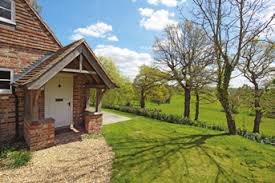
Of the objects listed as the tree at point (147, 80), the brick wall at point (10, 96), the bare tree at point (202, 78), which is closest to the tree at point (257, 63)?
the bare tree at point (202, 78)

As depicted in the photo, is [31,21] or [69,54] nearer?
[69,54]

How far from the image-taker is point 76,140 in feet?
21.9

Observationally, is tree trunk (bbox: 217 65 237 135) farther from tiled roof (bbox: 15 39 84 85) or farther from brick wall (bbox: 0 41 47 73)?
brick wall (bbox: 0 41 47 73)

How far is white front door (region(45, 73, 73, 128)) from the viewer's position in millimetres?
7391

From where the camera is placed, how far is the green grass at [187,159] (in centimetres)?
451

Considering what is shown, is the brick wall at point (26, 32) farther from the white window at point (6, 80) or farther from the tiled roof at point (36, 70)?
the white window at point (6, 80)

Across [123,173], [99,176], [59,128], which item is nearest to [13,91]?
[59,128]

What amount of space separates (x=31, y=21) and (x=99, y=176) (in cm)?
689

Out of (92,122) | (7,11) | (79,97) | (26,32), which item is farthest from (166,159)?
(7,11)

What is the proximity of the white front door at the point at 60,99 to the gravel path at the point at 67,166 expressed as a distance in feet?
6.90

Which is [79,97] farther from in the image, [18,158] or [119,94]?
[119,94]

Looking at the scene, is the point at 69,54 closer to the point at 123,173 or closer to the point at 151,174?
the point at 123,173

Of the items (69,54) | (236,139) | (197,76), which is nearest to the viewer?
(69,54)

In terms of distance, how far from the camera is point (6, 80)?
6.14m
